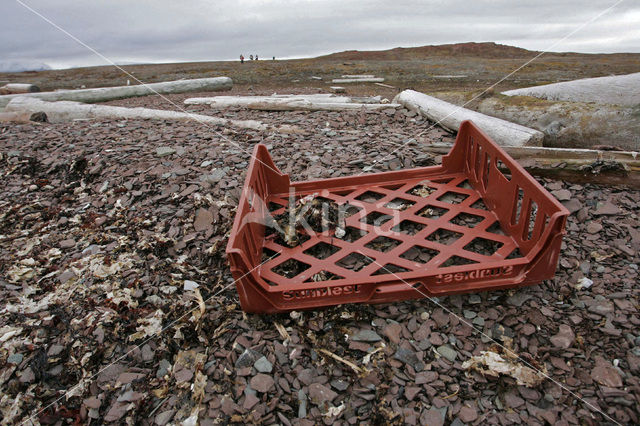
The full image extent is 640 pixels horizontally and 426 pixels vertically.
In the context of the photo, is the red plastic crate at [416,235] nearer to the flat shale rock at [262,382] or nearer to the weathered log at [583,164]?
the flat shale rock at [262,382]

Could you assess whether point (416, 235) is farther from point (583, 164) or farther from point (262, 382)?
point (583, 164)

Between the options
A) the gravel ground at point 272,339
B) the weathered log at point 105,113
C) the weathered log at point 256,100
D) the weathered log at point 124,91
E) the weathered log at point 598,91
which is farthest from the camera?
the weathered log at point 124,91

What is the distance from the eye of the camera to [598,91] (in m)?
5.00

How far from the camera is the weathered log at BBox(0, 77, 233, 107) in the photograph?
412 inches

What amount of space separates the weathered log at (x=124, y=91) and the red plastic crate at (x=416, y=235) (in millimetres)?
8326

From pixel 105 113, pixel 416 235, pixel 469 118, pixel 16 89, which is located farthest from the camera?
pixel 16 89

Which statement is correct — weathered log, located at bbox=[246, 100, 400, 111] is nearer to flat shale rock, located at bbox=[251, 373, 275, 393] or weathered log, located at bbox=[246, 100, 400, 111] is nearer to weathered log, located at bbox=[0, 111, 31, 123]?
weathered log, located at bbox=[0, 111, 31, 123]

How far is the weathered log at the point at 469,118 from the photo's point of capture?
438 centimetres

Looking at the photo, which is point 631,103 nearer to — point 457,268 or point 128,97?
point 457,268

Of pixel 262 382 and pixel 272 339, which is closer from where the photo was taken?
pixel 262 382

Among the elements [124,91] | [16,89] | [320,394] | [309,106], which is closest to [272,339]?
[320,394]

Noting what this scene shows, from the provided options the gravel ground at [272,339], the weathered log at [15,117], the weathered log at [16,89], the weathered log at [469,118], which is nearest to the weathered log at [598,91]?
the weathered log at [469,118]

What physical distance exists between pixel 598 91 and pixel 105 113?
8.52m

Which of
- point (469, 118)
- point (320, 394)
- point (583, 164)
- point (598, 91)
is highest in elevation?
point (598, 91)
